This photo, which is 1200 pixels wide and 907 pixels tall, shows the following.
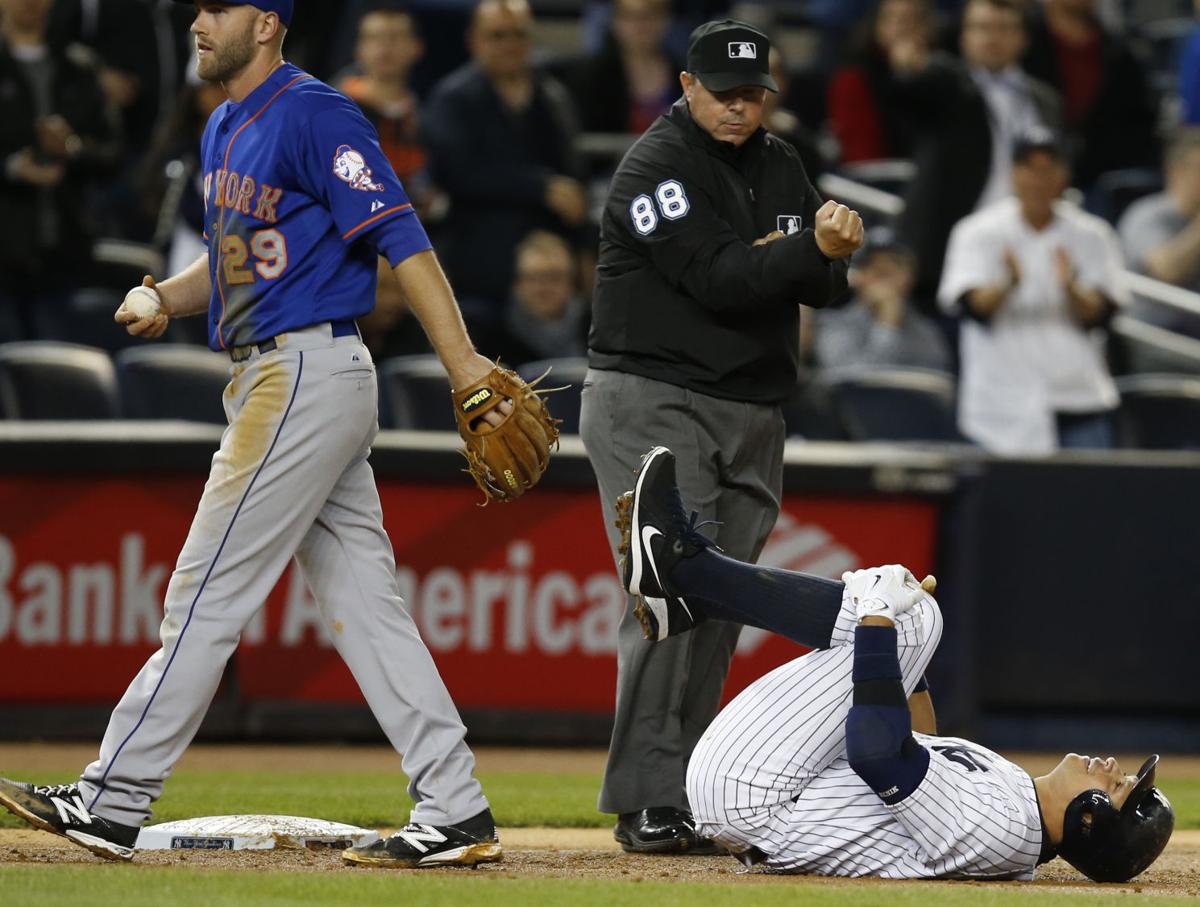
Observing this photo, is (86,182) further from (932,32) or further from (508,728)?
(932,32)

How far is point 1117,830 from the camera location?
15.9 ft

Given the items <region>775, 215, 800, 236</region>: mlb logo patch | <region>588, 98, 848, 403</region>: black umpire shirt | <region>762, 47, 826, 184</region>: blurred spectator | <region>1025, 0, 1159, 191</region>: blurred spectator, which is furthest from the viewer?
<region>1025, 0, 1159, 191</region>: blurred spectator

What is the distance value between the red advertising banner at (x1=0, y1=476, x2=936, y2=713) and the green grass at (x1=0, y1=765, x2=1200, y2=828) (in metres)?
0.73

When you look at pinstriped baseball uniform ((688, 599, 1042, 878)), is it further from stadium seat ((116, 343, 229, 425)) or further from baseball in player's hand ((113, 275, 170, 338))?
stadium seat ((116, 343, 229, 425))

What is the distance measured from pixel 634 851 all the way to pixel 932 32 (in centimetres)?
751

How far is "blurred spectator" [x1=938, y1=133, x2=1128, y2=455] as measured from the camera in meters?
9.48

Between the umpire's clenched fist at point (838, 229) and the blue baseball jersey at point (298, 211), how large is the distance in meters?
1.00

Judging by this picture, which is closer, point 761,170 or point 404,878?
point 404,878

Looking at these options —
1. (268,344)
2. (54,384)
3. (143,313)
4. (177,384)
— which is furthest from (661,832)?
(54,384)

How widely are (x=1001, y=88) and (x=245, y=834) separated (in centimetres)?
705

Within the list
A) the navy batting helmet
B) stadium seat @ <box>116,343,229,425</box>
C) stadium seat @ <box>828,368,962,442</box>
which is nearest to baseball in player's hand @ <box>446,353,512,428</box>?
the navy batting helmet

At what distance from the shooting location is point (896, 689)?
474 cm

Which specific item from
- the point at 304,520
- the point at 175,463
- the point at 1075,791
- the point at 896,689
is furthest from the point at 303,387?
the point at 175,463

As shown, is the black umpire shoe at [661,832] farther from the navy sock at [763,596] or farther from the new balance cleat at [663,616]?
the navy sock at [763,596]
